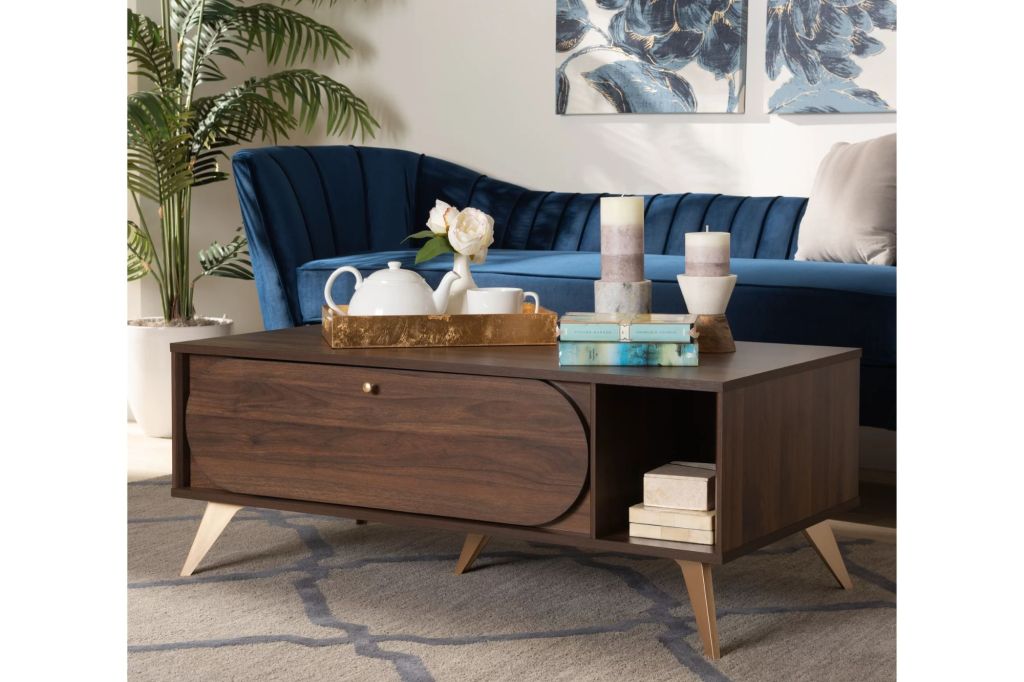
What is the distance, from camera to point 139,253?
3.69 meters

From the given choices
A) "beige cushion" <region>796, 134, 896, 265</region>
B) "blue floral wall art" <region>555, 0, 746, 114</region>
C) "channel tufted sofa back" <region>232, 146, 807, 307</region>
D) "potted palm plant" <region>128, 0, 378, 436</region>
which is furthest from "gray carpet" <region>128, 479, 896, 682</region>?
"blue floral wall art" <region>555, 0, 746, 114</region>

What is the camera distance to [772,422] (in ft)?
5.75

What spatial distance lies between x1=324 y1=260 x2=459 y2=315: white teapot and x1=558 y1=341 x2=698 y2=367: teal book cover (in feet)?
1.18

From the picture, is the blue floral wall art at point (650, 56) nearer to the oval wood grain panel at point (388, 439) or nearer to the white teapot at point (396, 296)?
the white teapot at point (396, 296)

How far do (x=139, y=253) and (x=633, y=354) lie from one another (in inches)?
92.6

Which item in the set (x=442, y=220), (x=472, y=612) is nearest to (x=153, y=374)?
(x=442, y=220)

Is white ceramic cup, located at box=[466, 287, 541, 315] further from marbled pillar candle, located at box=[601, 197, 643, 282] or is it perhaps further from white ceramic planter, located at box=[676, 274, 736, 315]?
white ceramic planter, located at box=[676, 274, 736, 315]

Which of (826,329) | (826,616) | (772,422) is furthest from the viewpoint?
(826,329)

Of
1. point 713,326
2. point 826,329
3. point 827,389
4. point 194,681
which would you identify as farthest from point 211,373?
point 826,329

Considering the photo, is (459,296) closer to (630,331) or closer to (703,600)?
(630,331)

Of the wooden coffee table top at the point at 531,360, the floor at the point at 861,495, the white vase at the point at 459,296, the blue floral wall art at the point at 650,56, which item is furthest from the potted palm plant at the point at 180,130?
the white vase at the point at 459,296

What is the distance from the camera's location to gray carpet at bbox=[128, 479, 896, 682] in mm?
1669

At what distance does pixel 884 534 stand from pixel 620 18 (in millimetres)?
1990
